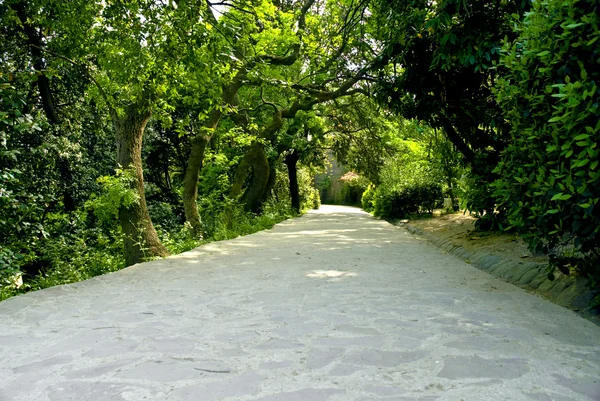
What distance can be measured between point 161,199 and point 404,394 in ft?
51.0

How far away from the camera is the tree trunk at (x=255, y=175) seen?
14.4 meters

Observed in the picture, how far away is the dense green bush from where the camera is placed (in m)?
2.78

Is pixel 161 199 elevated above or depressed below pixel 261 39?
below

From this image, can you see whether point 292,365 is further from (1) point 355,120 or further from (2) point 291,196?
(2) point 291,196

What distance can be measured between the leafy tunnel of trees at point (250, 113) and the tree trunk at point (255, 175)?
11 cm

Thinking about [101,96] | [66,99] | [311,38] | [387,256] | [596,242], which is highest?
[311,38]

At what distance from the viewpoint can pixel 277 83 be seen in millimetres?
8648

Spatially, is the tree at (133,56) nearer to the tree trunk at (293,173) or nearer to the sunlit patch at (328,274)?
the sunlit patch at (328,274)

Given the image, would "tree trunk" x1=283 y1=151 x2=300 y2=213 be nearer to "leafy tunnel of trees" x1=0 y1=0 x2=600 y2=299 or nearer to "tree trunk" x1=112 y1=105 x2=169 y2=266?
"leafy tunnel of trees" x1=0 y1=0 x2=600 y2=299

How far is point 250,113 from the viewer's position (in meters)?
16.7

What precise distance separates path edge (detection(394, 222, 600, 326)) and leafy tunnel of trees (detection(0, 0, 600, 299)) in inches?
10.9

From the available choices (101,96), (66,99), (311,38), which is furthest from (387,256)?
(66,99)

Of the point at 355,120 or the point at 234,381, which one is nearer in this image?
the point at 234,381

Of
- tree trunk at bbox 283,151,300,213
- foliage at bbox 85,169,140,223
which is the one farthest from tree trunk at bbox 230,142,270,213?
foliage at bbox 85,169,140,223
